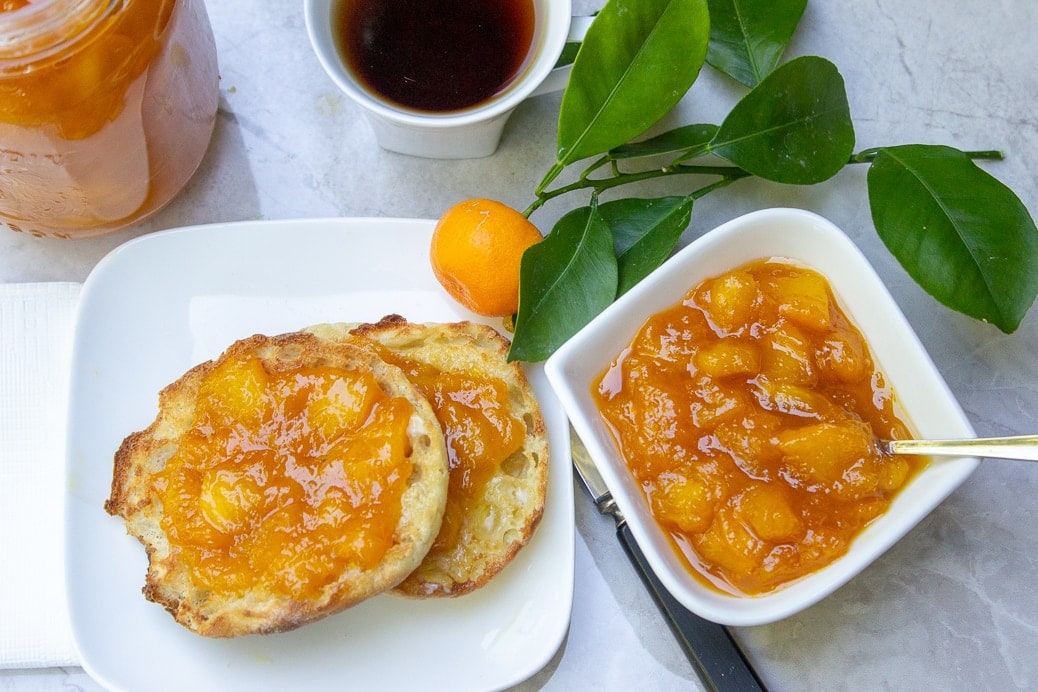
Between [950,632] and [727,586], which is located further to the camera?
[950,632]

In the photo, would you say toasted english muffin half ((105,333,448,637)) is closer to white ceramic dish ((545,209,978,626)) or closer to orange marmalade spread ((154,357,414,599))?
orange marmalade spread ((154,357,414,599))

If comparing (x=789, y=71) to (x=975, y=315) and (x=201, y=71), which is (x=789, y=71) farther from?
(x=201, y=71)

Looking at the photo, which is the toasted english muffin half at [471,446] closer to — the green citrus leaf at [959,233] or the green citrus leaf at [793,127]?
the green citrus leaf at [793,127]

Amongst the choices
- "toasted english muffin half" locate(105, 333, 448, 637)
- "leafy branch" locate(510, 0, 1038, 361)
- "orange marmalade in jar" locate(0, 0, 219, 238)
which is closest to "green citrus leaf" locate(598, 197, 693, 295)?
"leafy branch" locate(510, 0, 1038, 361)

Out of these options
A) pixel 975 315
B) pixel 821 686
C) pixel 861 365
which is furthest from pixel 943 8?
pixel 821 686

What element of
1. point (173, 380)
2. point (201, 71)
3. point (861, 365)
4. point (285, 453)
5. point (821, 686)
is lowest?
point (821, 686)

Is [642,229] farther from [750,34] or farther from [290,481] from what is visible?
[290,481]

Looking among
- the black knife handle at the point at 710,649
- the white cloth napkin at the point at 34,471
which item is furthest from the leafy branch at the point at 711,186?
the white cloth napkin at the point at 34,471
